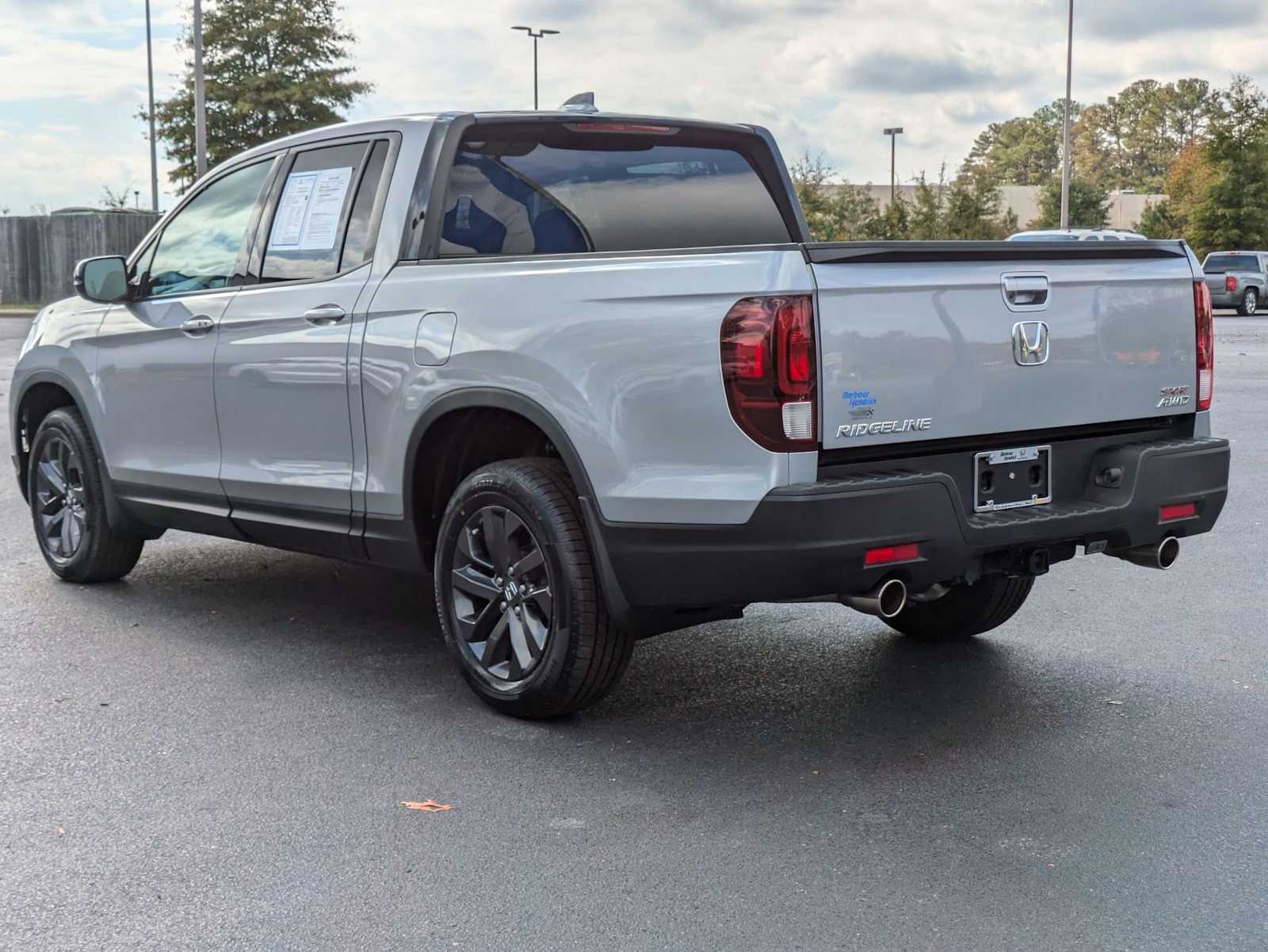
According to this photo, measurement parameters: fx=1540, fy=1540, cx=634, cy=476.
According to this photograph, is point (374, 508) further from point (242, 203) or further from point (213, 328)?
point (242, 203)

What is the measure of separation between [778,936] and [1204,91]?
132 metres

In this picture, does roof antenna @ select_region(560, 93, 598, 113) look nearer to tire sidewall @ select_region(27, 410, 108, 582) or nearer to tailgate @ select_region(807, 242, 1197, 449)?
→ tailgate @ select_region(807, 242, 1197, 449)

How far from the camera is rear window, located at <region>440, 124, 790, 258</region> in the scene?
5387 millimetres

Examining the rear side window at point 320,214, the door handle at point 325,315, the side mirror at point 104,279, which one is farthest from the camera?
the side mirror at point 104,279

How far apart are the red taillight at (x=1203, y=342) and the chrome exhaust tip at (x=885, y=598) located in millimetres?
1473

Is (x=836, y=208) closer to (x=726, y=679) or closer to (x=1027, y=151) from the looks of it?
(x=726, y=679)

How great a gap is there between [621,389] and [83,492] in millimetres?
3554

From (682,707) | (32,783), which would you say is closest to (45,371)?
(32,783)

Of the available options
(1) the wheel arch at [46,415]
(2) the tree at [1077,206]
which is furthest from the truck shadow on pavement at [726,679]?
(2) the tree at [1077,206]

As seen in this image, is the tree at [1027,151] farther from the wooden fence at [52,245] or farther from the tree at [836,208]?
the wooden fence at [52,245]

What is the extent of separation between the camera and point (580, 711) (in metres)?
5.01

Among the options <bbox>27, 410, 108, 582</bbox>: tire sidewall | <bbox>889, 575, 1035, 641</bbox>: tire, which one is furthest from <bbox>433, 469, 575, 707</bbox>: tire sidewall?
<bbox>27, 410, 108, 582</bbox>: tire sidewall

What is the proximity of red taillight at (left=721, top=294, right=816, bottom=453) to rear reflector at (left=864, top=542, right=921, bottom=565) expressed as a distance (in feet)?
1.12

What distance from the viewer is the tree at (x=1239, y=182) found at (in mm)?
51125
